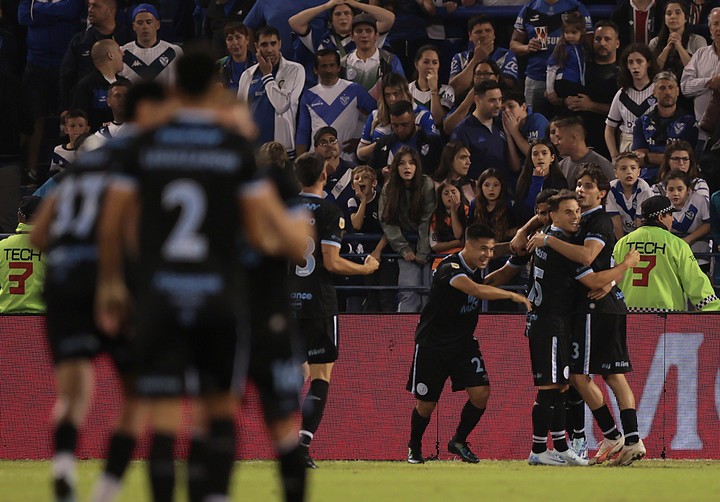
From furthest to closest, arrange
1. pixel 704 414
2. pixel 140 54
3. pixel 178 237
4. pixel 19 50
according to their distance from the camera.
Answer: pixel 19 50 → pixel 140 54 → pixel 704 414 → pixel 178 237

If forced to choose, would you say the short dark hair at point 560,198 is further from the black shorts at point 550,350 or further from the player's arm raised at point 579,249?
the black shorts at point 550,350

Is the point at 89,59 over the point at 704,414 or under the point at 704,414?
over

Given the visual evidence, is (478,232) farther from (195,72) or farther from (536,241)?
(195,72)

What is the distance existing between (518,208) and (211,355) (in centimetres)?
803

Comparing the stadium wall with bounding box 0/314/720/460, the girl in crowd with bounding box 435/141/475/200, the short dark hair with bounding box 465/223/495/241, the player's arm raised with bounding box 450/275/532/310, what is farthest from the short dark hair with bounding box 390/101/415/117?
the player's arm raised with bounding box 450/275/532/310

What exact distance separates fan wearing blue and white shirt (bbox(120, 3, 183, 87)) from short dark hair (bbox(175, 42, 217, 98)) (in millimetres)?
10415

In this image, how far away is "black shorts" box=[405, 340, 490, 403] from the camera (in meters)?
12.4

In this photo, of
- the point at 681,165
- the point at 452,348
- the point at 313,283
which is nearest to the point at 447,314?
the point at 452,348

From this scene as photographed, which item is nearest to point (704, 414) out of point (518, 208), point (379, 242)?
point (518, 208)

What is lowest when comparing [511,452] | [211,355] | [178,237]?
[511,452]

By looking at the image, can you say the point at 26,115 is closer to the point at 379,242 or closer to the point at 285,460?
the point at 379,242

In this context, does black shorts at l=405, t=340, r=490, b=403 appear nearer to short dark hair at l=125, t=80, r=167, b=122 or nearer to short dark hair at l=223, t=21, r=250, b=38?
short dark hair at l=125, t=80, r=167, b=122

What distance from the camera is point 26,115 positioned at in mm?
17328

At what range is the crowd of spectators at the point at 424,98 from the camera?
13883 millimetres
